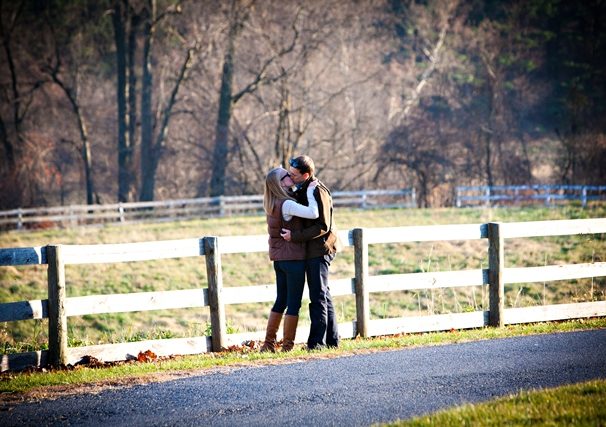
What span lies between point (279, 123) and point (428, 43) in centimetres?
1090

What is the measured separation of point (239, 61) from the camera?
4188cm

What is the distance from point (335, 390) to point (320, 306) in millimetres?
2023

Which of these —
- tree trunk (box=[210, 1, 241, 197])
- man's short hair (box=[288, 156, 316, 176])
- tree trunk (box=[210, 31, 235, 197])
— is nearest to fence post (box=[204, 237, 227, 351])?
man's short hair (box=[288, 156, 316, 176])

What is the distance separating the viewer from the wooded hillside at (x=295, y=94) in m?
40.4

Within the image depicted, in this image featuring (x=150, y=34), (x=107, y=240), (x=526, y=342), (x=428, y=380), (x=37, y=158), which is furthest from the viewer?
(x=37, y=158)

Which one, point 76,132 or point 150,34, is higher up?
point 150,34

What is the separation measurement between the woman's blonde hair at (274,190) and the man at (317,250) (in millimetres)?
125

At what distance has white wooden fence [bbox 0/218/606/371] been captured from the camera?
30.2 feet

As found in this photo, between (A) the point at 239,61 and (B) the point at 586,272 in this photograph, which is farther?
(A) the point at 239,61

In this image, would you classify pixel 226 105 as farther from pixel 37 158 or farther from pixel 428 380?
pixel 428 380

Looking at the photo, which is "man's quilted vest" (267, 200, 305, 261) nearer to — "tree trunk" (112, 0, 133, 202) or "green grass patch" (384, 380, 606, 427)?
"green grass patch" (384, 380, 606, 427)

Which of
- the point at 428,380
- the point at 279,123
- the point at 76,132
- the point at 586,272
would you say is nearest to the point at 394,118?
the point at 279,123

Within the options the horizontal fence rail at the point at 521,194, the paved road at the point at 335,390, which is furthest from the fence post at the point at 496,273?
the horizontal fence rail at the point at 521,194

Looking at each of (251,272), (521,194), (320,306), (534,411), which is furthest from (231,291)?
(521,194)
